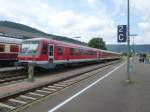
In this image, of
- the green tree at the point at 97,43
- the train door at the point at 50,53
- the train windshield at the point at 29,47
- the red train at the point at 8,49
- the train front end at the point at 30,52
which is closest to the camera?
the train front end at the point at 30,52

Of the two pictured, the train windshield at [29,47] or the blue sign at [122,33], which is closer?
the blue sign at [122,33]

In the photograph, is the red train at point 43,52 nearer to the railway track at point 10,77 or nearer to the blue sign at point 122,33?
the railway track at point 10,77

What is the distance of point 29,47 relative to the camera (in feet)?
78.3

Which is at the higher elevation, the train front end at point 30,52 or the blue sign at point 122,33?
the blue sign at point 122,33

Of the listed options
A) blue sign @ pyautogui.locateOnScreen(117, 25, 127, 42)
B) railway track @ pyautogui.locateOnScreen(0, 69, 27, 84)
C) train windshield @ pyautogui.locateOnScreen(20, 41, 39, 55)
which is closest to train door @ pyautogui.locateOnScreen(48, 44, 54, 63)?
train windshield @ pyautogui.locateOnScreen(20, 41, 39, 55)

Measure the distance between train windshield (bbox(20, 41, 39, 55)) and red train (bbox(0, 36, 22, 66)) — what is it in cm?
543

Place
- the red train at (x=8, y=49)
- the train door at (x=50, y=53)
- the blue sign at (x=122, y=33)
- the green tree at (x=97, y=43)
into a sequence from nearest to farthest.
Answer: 1. the blue sign at (x=122, y=33)
2. the train door at (x=50, y=53)
3. the red train at (x=8, y=49)
4. the green tree at (x=97, y=43)

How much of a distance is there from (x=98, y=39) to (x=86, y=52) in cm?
11122

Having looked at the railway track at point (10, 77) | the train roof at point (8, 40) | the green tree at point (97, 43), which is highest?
the green tree at point (97, 43)

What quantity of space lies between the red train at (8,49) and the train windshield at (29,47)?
5434 millimetres

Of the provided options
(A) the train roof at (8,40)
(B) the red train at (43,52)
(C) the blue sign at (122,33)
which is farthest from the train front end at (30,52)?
(C) the blue sign at (122,33)

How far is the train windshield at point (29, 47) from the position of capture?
23280mm

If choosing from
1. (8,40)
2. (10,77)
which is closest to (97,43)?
(8,40)

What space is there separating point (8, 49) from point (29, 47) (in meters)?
7.38
